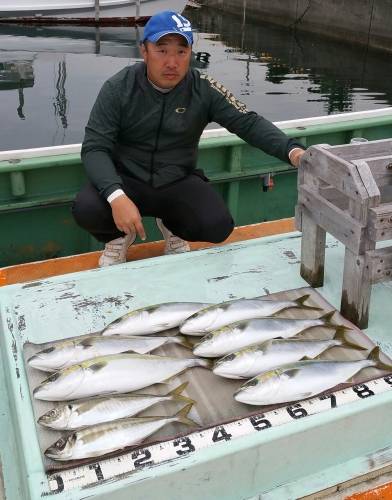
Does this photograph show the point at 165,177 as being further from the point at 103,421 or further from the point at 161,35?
the point at 103,421

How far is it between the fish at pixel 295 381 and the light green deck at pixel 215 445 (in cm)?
12

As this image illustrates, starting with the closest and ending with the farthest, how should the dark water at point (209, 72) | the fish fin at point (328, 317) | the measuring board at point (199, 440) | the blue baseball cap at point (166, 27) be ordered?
1. the measuring board at point (199, 440)
2. the fish fin at point (328, 317)
3. the blue baseball cap at point (166, 27)
4. the dark water at point (209, 72)

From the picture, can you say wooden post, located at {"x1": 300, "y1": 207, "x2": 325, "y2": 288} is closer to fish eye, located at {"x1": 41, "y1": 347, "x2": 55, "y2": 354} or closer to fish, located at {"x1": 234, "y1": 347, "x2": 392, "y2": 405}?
fish, located at {"x1": 234, "y1": 347, "x2": 392, "y2": 405}

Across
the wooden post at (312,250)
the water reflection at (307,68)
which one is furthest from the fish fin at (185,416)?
the water reflection at (307,68)

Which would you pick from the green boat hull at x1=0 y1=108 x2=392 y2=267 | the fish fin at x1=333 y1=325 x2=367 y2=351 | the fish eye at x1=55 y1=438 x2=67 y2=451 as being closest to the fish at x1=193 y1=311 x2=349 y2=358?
the fish fin at x1=333 y1=325 x2=367 y2=351

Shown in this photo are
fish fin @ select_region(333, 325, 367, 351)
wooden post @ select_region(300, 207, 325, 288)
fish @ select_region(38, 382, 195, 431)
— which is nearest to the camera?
fish @ select_region(38, 382, 195, 431)

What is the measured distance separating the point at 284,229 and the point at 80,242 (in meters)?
1.73

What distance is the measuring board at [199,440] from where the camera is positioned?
1836 mm

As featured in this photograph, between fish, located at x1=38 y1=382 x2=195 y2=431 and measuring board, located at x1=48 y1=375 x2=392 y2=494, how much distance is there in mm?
165

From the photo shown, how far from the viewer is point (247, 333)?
2.44m

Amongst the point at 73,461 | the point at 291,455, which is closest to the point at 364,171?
the point at 291,455

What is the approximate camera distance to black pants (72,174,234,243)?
3.48 metres

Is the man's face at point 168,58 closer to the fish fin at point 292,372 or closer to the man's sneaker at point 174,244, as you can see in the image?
the man's sneaker at point 174,244

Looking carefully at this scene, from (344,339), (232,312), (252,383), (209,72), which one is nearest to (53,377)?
(252,383)
